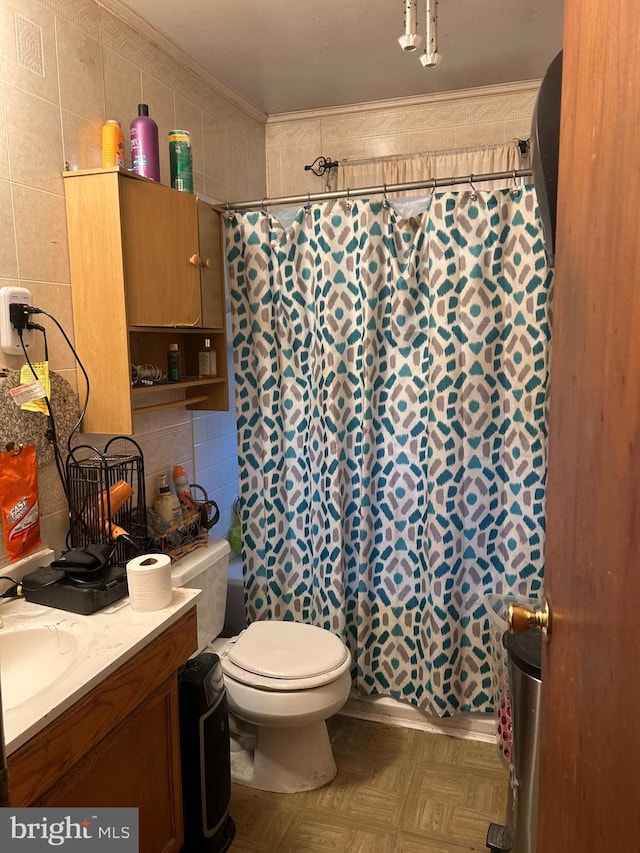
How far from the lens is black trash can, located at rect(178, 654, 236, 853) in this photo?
5.49 feet

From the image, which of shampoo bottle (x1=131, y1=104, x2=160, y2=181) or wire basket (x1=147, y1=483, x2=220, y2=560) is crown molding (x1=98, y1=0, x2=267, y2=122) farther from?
wire basket (x1=147, y1=483, x2=220, y2=560)

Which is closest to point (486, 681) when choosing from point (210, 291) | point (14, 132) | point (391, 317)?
point (391, 317)

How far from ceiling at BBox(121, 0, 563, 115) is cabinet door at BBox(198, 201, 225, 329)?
1.99 feet

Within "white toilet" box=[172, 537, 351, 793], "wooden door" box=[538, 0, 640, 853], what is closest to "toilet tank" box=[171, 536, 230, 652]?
"white toilet" box=[172, 537, 351, 793]

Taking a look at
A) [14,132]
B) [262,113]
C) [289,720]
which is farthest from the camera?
[262,113]

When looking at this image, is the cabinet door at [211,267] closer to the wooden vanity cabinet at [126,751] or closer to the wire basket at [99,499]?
the wire basket at [99,499]

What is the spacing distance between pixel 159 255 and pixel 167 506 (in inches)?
33.5

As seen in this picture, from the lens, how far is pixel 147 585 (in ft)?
4.99

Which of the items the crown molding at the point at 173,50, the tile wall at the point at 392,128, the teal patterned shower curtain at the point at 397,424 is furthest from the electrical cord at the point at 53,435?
the tile wall at the point at 392,128

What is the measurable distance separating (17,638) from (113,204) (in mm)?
1183

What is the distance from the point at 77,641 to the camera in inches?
54.8

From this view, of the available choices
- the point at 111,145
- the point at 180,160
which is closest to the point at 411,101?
the point at 180,160

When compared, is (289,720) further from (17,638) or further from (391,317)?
(391,317)

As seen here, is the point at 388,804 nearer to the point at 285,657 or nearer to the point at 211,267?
the point at 285,657
